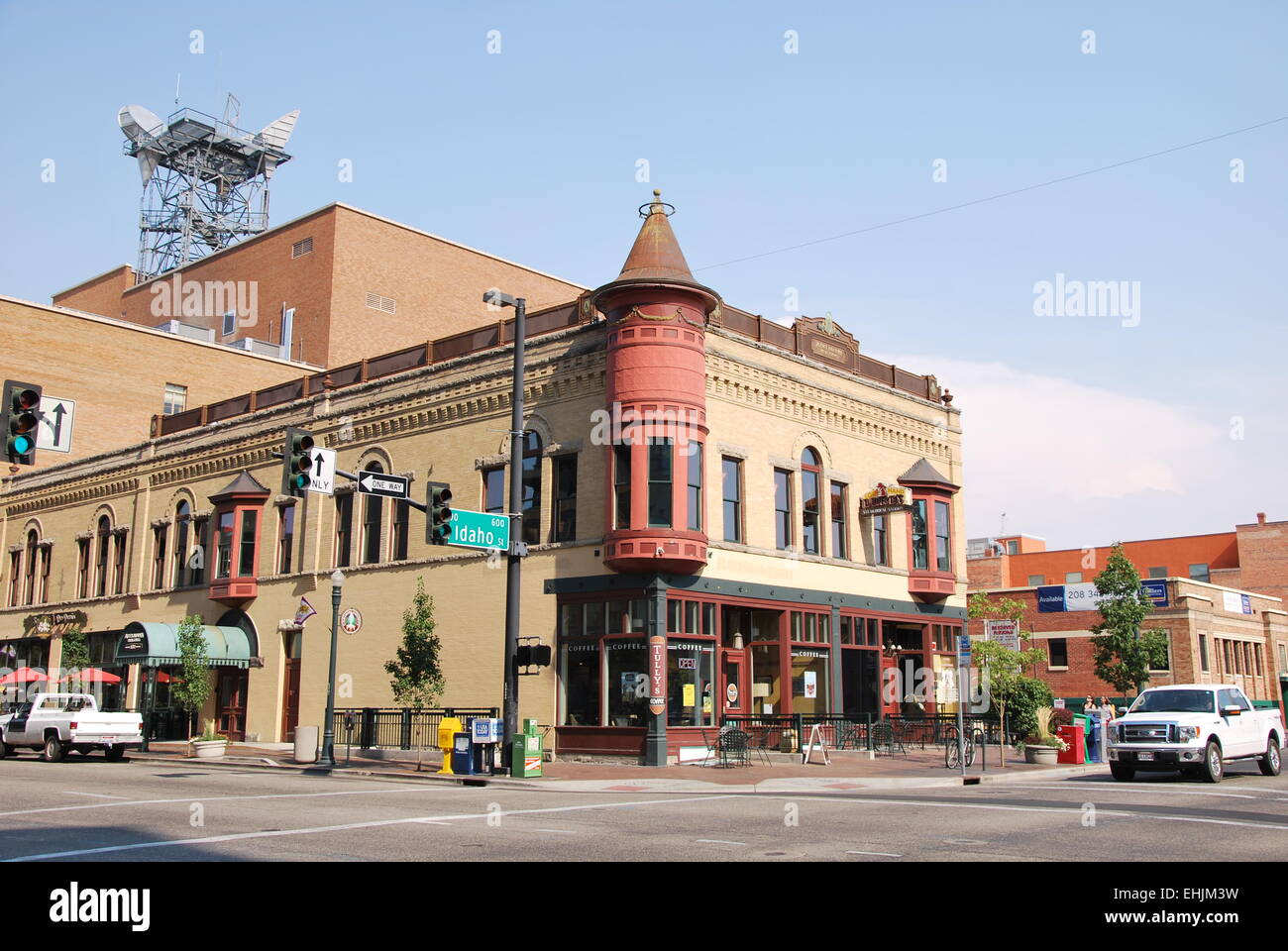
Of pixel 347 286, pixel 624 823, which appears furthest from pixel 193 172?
pixel 624 823

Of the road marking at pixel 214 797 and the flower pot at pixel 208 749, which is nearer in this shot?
the road marking at pixel 214 797

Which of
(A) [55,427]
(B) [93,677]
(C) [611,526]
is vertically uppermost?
(C) [611,526]

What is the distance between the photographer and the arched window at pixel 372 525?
36156 mm

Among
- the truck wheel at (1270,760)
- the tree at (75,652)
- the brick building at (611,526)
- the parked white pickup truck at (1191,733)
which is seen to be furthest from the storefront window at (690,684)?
the tree at (75,652)

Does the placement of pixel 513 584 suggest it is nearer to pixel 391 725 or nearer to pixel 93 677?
pixel 391 725

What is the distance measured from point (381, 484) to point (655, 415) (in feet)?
25.2

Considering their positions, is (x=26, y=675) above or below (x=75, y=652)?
below

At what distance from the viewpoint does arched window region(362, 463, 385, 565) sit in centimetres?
3616

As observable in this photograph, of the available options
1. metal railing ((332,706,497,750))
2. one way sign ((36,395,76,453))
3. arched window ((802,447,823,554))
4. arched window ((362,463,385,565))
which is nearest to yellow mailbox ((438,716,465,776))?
metal railing ((332,706,497,750))

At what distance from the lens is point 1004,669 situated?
42219 millimetres

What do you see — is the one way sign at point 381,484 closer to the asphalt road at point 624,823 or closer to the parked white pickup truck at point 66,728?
the asphalt road at point 624,823

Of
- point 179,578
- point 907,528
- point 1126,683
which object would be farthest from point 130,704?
point 1126,683

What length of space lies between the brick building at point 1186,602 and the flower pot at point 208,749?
42641 mm
